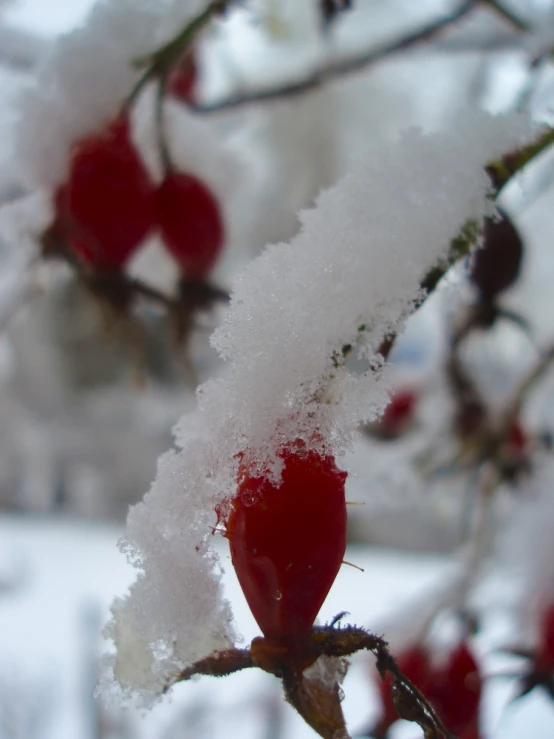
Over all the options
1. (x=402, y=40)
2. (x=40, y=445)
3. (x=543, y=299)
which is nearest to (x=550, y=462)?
(x=543, y=299)

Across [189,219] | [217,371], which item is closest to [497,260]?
[189,219]

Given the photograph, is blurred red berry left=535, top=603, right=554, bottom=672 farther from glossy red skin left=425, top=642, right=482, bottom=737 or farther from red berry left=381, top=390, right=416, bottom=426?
red berry left=381, top=390, right=416, bottom=426

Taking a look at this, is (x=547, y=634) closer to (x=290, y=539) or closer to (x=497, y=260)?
(x=497, y=260)

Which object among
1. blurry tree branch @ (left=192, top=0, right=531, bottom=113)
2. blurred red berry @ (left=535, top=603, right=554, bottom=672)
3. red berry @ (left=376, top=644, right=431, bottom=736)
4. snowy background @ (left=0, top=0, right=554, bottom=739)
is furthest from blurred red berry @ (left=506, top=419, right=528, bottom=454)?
blurry tree branch @ (left=192, top=0, right=531, bottom=113)

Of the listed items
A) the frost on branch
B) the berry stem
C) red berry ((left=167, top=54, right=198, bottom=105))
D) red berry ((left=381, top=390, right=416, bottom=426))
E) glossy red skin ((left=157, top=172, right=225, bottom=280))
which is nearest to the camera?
the frost on branch

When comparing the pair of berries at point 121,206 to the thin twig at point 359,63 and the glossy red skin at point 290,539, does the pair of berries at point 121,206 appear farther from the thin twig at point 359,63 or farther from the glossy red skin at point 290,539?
the glossy red skin at point 290,539

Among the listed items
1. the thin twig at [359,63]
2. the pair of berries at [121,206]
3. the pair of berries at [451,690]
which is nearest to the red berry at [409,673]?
the pair of berries at [451,690]

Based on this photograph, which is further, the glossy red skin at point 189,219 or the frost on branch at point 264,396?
the glossy red skin at point 189,219
